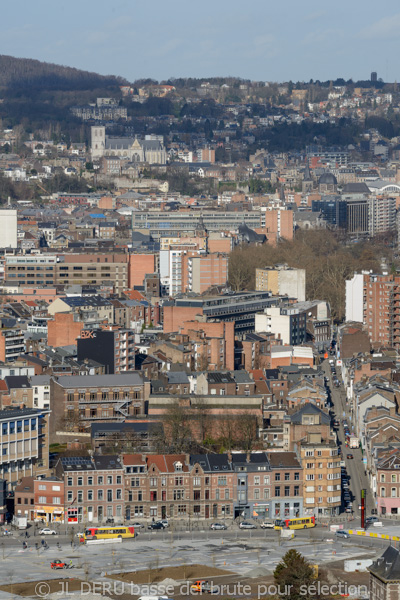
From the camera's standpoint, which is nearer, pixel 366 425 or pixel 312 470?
pixel 312 470

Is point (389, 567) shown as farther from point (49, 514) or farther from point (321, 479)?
point (49, 514)

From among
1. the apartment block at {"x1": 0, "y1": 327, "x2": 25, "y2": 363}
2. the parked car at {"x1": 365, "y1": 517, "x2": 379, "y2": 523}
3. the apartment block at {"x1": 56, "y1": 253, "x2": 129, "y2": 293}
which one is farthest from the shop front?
the apartment block at {"x1": 56, "y1": 253, "x2": 129, "y2": 293}

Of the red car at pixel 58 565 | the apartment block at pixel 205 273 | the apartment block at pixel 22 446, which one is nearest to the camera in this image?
the red car at pixel 58 565

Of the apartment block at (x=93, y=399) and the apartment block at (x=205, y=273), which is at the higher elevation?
the apartment block at (x=205, y=273)

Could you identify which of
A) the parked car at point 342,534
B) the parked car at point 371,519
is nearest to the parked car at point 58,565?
the parked car at point 342,534

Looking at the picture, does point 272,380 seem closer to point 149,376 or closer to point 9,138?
point 149,376

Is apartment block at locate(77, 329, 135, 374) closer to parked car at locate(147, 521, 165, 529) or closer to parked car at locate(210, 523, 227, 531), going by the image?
parked car at locate(147, 521, 165, 529)

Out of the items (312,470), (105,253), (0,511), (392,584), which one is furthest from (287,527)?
(105,253)

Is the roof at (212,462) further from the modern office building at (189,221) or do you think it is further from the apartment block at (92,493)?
the modern office building at (189,221)
